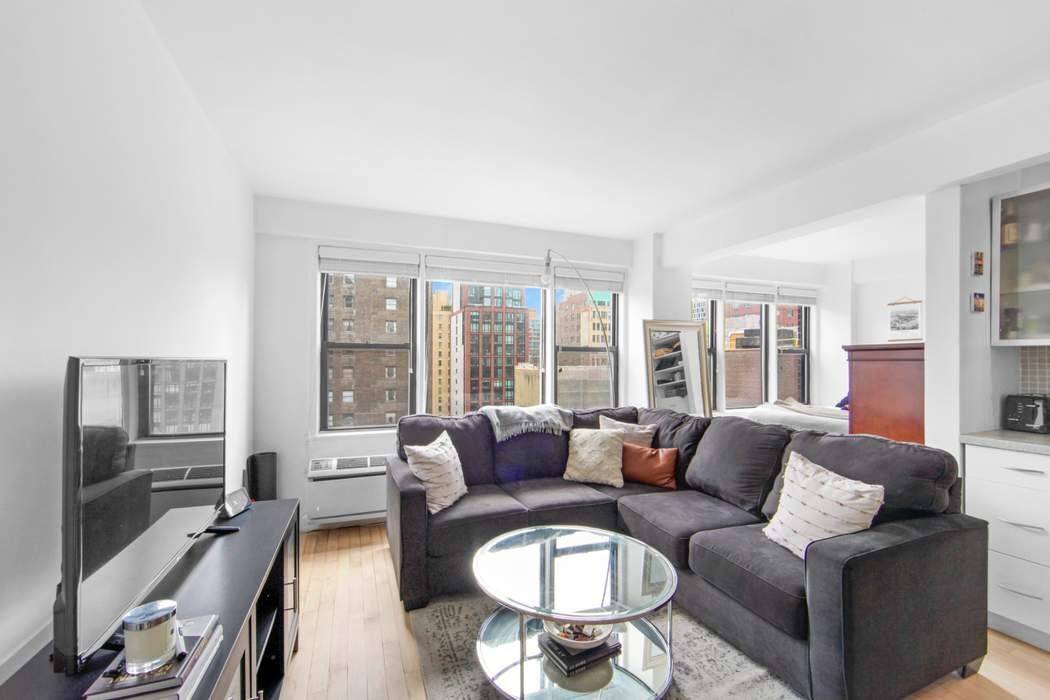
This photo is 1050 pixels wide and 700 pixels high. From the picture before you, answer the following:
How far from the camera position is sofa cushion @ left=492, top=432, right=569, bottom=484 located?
10.7ft

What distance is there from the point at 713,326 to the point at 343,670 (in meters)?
4.91

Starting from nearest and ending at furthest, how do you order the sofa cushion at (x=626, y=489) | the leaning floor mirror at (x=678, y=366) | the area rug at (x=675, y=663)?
1. the area rug at (x=675, y=663)
2. the sofa cushion at (x=626, y=489)
3. the leaning floor mirror at (x=678, y=366)

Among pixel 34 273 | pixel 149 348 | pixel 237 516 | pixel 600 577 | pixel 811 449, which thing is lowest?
pixel 600 577

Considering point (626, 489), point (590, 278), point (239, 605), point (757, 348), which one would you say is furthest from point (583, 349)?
point (239, 605)

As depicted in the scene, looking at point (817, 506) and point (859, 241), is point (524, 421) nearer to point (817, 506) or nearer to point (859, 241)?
point (817, 506)

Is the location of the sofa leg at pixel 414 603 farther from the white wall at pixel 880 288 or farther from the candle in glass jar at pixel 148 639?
the white wall at pixel 880 288

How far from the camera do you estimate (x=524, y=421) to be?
338cm

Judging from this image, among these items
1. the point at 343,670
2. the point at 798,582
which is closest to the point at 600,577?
the point at 798,582

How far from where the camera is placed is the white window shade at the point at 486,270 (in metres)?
4.12

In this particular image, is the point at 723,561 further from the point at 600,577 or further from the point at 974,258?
the point at 974,258

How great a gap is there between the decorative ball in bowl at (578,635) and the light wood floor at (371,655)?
0.58 meters

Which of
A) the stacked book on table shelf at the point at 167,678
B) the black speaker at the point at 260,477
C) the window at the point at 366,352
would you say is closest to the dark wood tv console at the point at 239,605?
the stacked book on table shelf at the point at 167,678

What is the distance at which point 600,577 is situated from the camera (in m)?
1.90

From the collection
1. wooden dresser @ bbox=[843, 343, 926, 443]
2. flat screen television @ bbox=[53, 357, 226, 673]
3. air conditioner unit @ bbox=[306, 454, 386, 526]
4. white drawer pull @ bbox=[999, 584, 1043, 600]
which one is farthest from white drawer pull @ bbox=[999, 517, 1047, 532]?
air conditioner unit @ bbox=[306, 454, 386, 526]
